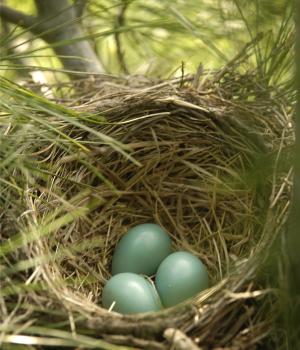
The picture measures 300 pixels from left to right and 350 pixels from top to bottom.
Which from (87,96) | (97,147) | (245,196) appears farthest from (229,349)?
(87,96)

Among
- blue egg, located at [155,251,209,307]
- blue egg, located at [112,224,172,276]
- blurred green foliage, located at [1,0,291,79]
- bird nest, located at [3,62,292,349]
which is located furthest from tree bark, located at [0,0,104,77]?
blue egg, located at [155,251,209,307]

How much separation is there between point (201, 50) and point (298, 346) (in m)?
1.06

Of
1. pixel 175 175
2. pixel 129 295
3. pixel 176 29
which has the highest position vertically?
pixel 176 29

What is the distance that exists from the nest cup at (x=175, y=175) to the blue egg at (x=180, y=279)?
2.3 inches

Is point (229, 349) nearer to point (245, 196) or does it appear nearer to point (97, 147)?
point (245, 196)

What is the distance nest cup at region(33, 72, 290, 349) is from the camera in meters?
1.50

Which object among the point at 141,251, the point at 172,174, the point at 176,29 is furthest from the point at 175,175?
the point at 176,29

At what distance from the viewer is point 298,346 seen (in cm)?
113

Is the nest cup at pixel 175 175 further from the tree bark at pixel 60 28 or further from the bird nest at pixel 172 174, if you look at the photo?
the tree bark at pixel 60 28

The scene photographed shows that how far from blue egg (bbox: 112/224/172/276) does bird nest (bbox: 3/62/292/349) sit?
0.05m

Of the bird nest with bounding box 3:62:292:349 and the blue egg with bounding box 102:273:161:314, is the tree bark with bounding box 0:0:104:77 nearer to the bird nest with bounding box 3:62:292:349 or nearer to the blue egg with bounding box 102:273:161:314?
the bird nest with bounding box 3:62:292:349

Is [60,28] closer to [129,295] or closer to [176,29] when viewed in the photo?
[176,29]

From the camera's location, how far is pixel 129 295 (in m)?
1.38

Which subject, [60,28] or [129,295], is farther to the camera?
[60,28]
